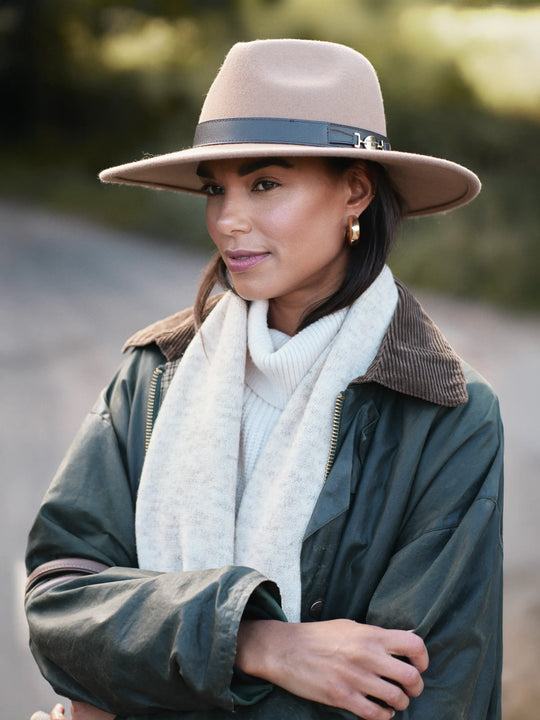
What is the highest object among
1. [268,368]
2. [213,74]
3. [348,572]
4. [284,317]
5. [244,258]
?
[213,74]

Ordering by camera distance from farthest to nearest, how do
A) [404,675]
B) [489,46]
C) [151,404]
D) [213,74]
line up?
[213,74]
[489,46]
[151,404]
[404,675]

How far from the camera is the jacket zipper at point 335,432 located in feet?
5.53

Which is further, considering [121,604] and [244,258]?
[244,258]

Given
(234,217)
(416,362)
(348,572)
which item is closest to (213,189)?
(234,217)

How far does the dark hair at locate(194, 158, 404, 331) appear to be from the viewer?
182 centimetres

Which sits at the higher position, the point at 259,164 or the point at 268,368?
the point at 259,164

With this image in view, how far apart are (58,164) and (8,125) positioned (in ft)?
4.21

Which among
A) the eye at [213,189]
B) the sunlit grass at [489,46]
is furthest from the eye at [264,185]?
the sunlit grass at [489,46]

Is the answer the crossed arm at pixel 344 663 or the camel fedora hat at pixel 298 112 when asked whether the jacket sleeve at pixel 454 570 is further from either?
the camel fedora hat at pixel 298 112

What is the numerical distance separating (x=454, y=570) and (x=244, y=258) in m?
0.69

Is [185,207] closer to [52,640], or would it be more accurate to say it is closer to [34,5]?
[34,5]

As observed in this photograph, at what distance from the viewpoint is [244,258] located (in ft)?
5.75

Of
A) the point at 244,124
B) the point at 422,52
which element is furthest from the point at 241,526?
the point at 422,52

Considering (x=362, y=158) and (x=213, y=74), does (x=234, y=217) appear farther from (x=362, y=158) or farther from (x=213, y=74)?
(x=213, y=74)
